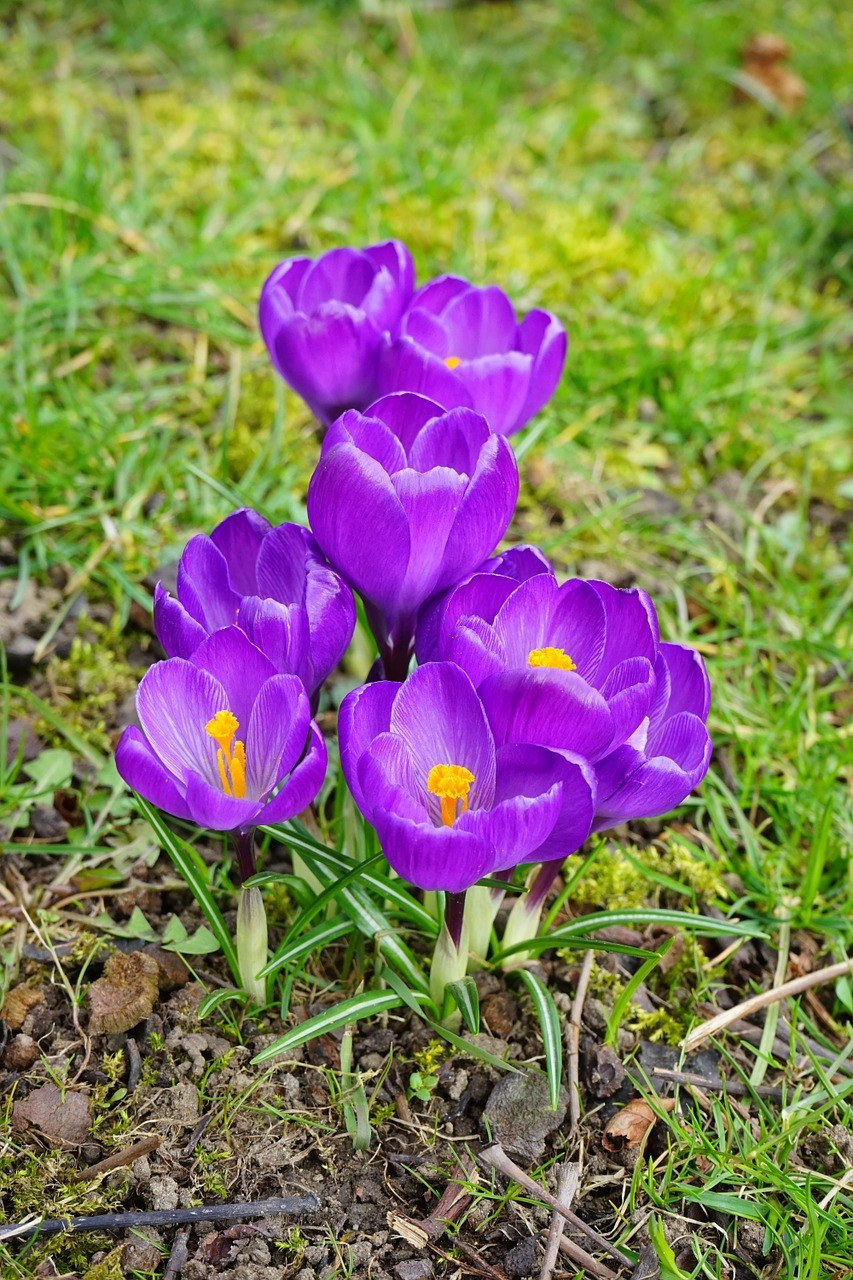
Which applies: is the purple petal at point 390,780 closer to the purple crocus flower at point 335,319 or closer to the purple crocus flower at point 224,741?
the purple crocus flower at point 224,741

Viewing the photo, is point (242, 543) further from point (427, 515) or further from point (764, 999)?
point (764, 999)

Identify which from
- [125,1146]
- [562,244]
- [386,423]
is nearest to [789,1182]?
[125,1146]

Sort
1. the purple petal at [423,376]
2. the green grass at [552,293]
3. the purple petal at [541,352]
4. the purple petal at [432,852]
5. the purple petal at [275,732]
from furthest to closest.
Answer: the green grass at [552,293] < the purple petal at [541,352] < the purple petal at [423,376] < the purple petal at [275,732] < the purple petal at [432,852]

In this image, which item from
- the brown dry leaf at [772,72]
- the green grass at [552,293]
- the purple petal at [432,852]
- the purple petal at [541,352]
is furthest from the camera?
the brown dry leaf at [772,72]

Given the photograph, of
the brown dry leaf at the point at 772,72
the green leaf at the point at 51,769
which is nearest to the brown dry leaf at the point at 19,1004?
the green leaf at the point at 51,769

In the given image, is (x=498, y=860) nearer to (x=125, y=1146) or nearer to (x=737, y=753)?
(x=125, y=1146)

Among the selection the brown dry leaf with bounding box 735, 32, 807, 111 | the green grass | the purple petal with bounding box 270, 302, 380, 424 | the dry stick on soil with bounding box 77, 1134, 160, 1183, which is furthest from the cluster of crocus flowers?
the brown dry leaf with bounding box 735, 32, 807, 111
